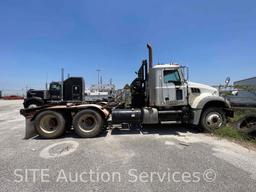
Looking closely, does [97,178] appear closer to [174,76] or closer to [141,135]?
[141,135]

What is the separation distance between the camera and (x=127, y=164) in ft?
15.1

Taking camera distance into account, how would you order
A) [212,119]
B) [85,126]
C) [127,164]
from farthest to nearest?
[212,119] < [85,126] < [127,164]

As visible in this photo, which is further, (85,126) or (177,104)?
(177,104)

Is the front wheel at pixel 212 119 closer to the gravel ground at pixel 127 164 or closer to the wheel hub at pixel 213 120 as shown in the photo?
the wheel hub at pixel 213 120

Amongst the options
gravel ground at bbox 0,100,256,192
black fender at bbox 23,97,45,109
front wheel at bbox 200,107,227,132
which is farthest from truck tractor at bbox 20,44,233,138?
black fender at bbox 23,97,45,109

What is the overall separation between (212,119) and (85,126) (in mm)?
4828

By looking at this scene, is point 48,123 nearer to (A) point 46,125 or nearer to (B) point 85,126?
(A) point 46,125

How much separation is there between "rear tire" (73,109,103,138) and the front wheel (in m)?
3.91

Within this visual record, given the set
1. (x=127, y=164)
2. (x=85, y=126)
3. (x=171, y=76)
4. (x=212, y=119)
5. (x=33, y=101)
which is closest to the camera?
(x=127, y=164)

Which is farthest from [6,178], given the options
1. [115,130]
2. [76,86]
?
[76,86]

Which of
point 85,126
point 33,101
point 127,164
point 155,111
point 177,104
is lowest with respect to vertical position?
point 127,164

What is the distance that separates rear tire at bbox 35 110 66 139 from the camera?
723 cm

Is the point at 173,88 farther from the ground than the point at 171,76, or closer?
closer

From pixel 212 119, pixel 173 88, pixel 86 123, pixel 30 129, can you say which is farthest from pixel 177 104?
pixel 30 129
